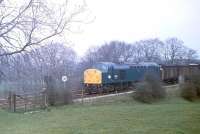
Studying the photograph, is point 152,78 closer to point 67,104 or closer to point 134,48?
point 67,104

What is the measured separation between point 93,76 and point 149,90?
284 inches

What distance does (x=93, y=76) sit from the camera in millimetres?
41406

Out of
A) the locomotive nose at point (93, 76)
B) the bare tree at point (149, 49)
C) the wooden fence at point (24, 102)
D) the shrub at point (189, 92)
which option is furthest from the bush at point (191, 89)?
the bare tree at point (149, 49)

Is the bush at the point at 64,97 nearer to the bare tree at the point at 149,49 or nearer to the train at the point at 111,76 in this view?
the train at the point at 111,76

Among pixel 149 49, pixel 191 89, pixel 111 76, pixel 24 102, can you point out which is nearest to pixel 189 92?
pixel 191 89

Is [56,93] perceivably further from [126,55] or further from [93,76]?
[126,55]


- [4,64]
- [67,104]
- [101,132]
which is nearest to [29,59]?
[4,64]

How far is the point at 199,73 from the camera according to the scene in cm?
4412

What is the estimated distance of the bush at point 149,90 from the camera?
119 ft

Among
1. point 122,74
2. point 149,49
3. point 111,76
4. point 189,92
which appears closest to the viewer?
point 189,92

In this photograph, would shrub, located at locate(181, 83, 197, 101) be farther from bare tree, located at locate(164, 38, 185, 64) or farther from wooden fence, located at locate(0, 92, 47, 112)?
bare tree, located at locate(164, 38, 185, 64)

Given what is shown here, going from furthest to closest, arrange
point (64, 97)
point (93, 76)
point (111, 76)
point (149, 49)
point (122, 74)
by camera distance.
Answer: point (149, 49)
point (122, 74)
point (111, 76)
point (93, 76)
point (64, 97)

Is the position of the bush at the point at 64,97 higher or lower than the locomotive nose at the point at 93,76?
lower

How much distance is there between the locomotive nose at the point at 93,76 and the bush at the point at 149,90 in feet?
16.8
